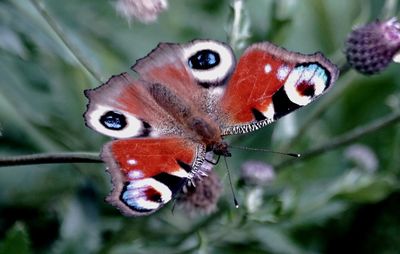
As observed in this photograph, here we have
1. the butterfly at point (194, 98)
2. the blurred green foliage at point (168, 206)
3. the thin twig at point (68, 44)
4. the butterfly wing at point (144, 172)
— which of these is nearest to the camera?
the butterfly wing at point (144, 172)

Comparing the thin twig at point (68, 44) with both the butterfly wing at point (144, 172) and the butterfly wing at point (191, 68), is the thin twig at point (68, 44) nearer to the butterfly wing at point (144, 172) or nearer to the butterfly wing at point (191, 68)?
the butterfly wing at point (191, 68)

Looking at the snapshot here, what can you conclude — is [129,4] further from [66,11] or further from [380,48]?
[380,48]

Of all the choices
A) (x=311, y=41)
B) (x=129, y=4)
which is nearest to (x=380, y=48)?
(x=129, y=4)

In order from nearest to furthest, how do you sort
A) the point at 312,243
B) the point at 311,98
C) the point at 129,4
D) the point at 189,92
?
the point at 311,98, the point at 189,92, the point at 129,4, the point at 312,243

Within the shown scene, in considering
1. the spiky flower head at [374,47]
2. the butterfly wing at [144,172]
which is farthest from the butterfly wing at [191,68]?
the spiky flower head at [374,47]

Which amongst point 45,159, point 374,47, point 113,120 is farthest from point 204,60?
point 374,47

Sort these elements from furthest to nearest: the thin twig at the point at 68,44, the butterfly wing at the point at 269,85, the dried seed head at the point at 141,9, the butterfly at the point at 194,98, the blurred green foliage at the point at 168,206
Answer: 1. the blurred green foliage at the point at 168,206
2. the dried seed head at the point at 141,9
3. the thin twig at the point at 68,44
4. the butterfly wing at the point at 269,85
5. the butterfly at the point at 194,98

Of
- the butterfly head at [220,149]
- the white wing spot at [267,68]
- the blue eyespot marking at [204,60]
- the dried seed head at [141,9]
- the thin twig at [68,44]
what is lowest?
the butterfly head at [220,149]
